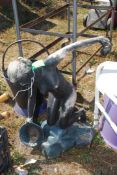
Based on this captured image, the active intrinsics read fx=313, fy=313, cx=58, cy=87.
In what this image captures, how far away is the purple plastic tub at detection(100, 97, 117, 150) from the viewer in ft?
10.3

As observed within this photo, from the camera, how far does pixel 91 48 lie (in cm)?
580

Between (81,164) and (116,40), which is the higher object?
(116,40)

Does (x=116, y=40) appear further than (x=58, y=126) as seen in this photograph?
Yes

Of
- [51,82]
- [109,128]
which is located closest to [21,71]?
[51,82]

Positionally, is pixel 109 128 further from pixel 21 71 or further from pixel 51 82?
pixel 21 71

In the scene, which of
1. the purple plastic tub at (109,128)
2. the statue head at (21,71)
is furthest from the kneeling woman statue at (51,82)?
the purple plastic tub at (109,128)

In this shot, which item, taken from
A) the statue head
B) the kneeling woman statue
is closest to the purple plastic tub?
the kneeling woman statue

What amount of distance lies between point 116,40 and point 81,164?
11.5 feet

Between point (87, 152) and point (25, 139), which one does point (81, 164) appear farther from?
point (25, 139)

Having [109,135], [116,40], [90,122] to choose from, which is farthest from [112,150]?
[116,40]

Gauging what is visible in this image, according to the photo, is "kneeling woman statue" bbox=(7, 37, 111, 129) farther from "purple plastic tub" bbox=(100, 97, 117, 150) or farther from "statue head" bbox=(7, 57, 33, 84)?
"purple plastic tub" bbox=(100, 97, 117, 150)

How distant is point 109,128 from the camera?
3252mm

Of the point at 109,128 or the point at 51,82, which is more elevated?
the point at 51,82

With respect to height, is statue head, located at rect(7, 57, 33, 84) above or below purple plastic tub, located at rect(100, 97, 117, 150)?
above
